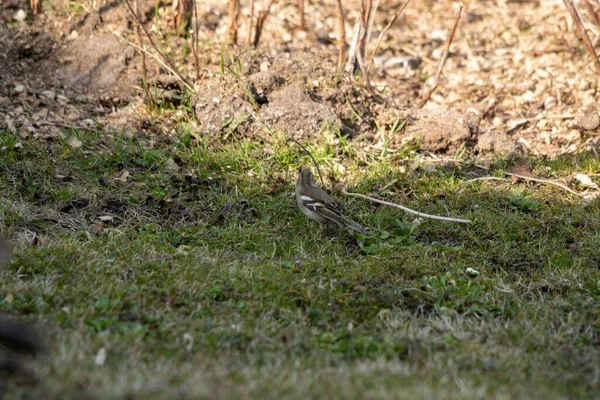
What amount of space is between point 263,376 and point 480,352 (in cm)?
139

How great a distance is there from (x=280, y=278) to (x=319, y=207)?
105 cm

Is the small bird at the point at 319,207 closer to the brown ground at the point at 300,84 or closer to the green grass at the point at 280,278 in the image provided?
the green grass at the point at 280,278

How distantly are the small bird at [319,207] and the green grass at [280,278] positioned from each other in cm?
19

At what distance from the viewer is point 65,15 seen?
9.34m

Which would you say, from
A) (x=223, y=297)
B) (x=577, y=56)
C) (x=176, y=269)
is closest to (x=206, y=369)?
(x=223, y=297)

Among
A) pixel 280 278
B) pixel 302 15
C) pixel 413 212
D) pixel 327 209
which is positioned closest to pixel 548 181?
pixel 413 212

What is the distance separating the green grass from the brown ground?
15.8 inches

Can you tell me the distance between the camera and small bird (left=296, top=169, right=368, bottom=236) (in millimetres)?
6465

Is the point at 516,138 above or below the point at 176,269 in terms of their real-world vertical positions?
above

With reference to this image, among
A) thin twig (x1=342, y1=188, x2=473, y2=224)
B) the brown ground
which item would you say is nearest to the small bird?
thin twig (x1=342, y1=188, x2=473, y2=224)

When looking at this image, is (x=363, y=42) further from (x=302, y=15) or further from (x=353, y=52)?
(x=302, y=15)

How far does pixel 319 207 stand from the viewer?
6477 millimetres

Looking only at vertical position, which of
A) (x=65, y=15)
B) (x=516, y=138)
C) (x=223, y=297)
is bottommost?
(x=223, y=297)

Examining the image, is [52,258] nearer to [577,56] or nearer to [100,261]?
[100,261]
